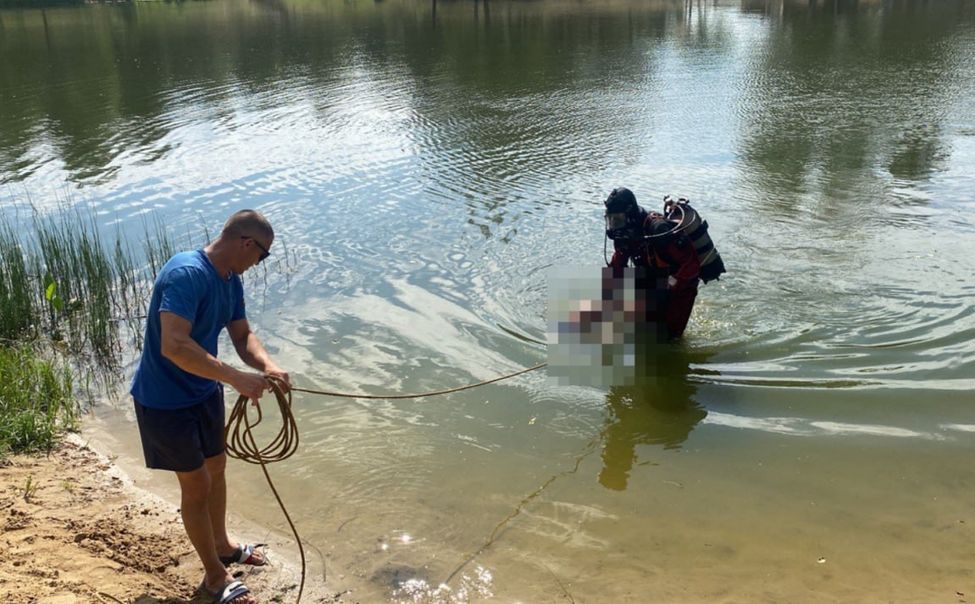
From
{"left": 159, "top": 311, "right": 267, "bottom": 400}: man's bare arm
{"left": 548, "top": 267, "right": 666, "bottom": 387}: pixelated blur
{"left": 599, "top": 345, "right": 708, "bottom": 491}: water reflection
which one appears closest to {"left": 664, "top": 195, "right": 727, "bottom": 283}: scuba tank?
{"left": 548, "top": 267, "right": 666, "bottom": 387}: pixelated blur

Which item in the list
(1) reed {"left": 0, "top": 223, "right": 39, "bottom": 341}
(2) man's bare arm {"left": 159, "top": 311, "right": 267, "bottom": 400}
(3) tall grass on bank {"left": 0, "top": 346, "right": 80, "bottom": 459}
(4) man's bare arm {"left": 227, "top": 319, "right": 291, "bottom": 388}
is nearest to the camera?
(2) man's bare arm {"left": 159, "top": 311, "right": 267, "bottom": 400}

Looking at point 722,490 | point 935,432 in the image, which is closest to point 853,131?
point 935,432

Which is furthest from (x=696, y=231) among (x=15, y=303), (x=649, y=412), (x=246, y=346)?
(x=15, y=303)

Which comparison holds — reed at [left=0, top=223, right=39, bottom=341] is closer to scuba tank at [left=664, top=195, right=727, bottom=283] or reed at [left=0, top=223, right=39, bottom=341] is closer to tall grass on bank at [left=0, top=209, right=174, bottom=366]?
tall grass on bank at [left=0, top=209, right=174, bottom=366]

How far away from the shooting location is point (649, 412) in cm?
616

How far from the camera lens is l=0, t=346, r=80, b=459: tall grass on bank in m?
5.27

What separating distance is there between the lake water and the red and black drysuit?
491 millimetres

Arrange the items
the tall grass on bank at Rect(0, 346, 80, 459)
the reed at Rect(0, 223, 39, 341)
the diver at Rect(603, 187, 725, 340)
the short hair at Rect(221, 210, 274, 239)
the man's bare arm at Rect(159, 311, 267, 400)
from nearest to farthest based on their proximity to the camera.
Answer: the man's bare arm at Rect(159, 311, 267, 400) → the short hair at Rect(221, 210, 274, 239) → the tall grass on bank at Rect(0, 346, 80, 459) → the diver at Rect(603, 187, 725, 340) → the reed at Rect(0, 223, 39, 341)

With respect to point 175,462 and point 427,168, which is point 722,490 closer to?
point 175,462

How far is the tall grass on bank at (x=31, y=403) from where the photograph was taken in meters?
5.27

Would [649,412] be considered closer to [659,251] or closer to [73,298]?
[659,251]

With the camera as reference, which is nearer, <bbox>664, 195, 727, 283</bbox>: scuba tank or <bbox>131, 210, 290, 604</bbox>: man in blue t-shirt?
<bbox>131, 210, 290, 604</bbox>: man in blue t-shirt

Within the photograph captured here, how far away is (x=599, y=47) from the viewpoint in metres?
27.8

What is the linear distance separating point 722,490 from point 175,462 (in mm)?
3403
